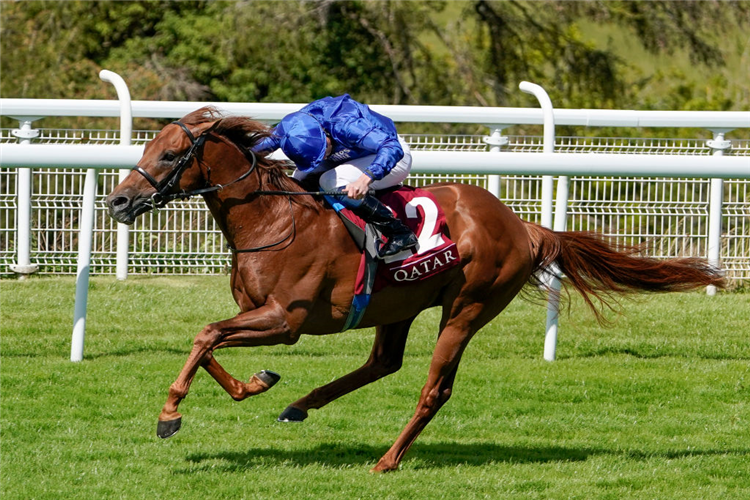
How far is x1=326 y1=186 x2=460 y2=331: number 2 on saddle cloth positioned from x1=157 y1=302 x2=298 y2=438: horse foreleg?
0.41 meters

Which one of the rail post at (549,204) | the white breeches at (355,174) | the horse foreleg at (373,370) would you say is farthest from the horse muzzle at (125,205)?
the rail post at (549,204)

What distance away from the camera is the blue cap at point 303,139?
464 cm

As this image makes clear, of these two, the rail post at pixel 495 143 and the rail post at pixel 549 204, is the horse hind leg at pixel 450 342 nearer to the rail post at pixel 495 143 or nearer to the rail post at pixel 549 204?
the rail post at pixel 549 204

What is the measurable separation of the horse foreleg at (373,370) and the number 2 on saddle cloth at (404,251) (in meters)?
0.45

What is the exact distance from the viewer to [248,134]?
16.0ft

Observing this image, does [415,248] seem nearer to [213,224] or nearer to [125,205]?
[125,205]

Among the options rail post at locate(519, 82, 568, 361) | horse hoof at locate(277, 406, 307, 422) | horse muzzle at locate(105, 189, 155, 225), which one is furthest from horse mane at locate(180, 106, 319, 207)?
rail post at locate(519, 82, 568, 361)

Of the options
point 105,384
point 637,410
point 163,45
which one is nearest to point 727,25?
point 163,45

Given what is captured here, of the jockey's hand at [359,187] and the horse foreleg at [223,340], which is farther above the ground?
the jockey's hand at [359,187]

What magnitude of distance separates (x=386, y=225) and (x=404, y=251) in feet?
0.61

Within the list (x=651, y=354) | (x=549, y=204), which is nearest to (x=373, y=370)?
(x=549, y=204)

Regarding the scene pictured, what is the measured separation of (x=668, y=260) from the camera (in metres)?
5.83

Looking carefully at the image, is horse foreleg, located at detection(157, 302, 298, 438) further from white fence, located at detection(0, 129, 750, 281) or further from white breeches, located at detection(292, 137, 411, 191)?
white fence, located at detection(0, 129, 750, 281)

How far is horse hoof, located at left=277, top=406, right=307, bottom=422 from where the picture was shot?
204 inches
